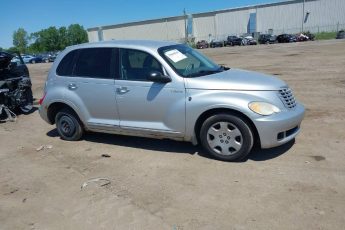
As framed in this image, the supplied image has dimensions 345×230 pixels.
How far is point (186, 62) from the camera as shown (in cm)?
603

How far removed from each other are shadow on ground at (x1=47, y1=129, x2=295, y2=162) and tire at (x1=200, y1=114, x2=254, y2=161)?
0.73 ft

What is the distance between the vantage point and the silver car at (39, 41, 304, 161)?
5.21 m

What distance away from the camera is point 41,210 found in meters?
4.39

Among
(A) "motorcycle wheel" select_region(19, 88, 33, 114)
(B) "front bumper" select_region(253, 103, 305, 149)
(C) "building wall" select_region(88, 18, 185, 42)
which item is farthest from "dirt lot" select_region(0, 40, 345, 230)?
(C) "building wall" select_region(88, 18, 185, 42)

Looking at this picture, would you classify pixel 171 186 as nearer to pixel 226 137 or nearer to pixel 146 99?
pixel 226 137

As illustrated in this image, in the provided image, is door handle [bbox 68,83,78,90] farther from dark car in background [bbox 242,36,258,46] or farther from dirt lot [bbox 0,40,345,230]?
dark car in background [bbox 242,36,258,46]

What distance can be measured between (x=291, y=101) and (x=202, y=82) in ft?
4.38

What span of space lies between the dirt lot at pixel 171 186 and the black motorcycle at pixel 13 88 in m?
3.19

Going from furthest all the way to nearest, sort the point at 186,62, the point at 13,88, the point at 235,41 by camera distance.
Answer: the point at 235,41 < the point at 13,88 < the point at 186,62

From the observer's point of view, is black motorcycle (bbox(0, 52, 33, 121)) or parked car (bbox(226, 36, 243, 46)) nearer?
black motorcycle (bbox(0, 52, 33, 121))

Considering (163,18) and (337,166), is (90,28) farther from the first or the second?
(337,166)

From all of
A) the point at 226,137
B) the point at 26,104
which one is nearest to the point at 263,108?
the point at 226,137

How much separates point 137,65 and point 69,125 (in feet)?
6.40

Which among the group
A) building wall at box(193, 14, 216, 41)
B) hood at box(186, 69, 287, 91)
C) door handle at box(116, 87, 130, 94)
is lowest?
door handle at box(116, 87, 130, 94)
